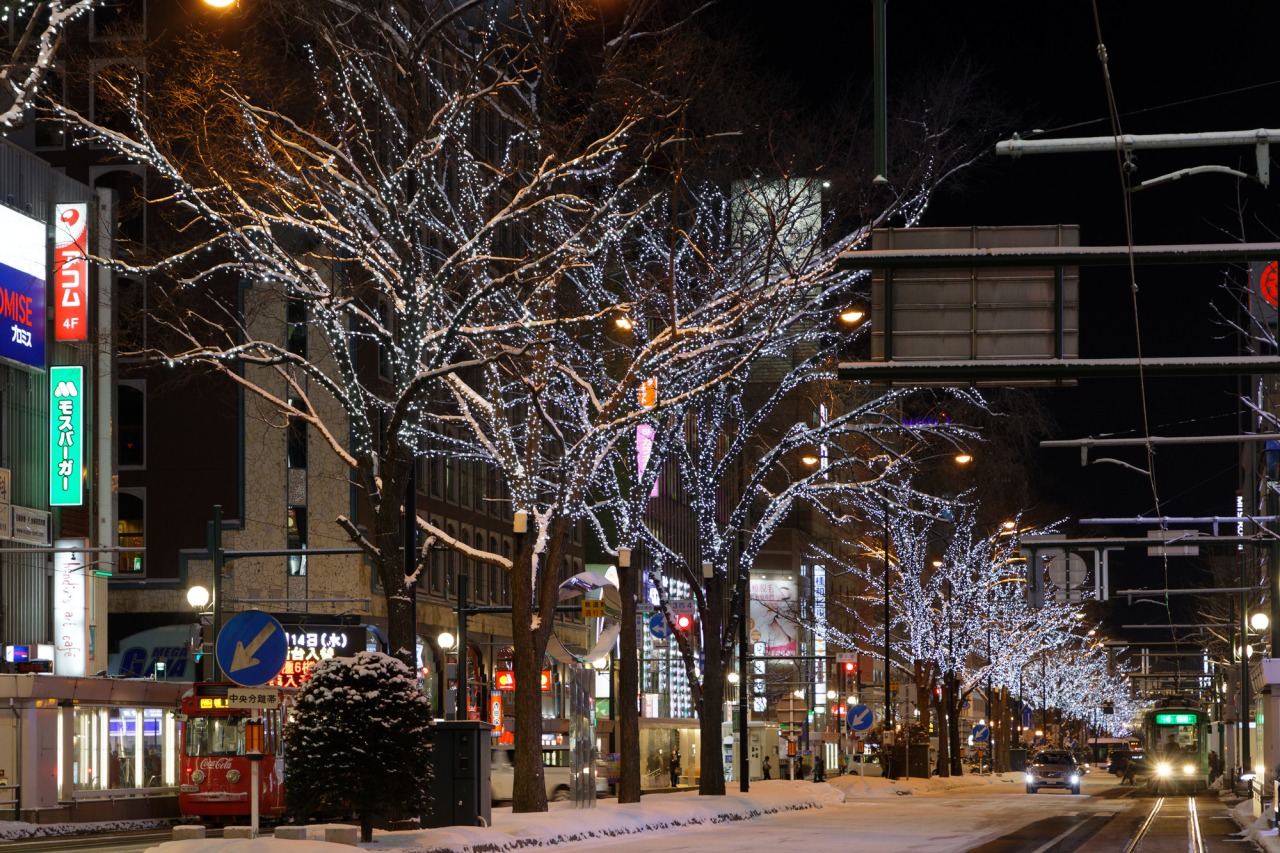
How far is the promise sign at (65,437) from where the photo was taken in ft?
155

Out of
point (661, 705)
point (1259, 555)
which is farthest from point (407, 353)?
point (661, 705)

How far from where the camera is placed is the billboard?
45281 mm

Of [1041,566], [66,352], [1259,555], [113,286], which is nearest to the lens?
[1041,566]

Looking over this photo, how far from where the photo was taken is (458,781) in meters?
26.2

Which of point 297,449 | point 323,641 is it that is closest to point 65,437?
point 297,449

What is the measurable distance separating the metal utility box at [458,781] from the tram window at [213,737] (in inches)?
474

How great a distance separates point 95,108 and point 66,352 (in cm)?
1323

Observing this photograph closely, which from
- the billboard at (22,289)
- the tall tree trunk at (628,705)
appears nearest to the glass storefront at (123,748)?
the billboard at (22,289)

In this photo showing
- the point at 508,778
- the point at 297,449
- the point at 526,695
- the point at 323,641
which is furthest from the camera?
the point at 297,449

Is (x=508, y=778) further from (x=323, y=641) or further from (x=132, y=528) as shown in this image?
(x=132, y=528)

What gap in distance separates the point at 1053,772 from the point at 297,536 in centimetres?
2914

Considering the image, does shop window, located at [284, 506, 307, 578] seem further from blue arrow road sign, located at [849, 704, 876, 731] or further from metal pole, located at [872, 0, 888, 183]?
metal pole, located at [872, 0, 888, 183]

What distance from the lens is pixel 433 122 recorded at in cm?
2477

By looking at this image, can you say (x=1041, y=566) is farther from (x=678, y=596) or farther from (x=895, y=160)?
(x=678, y=596)
